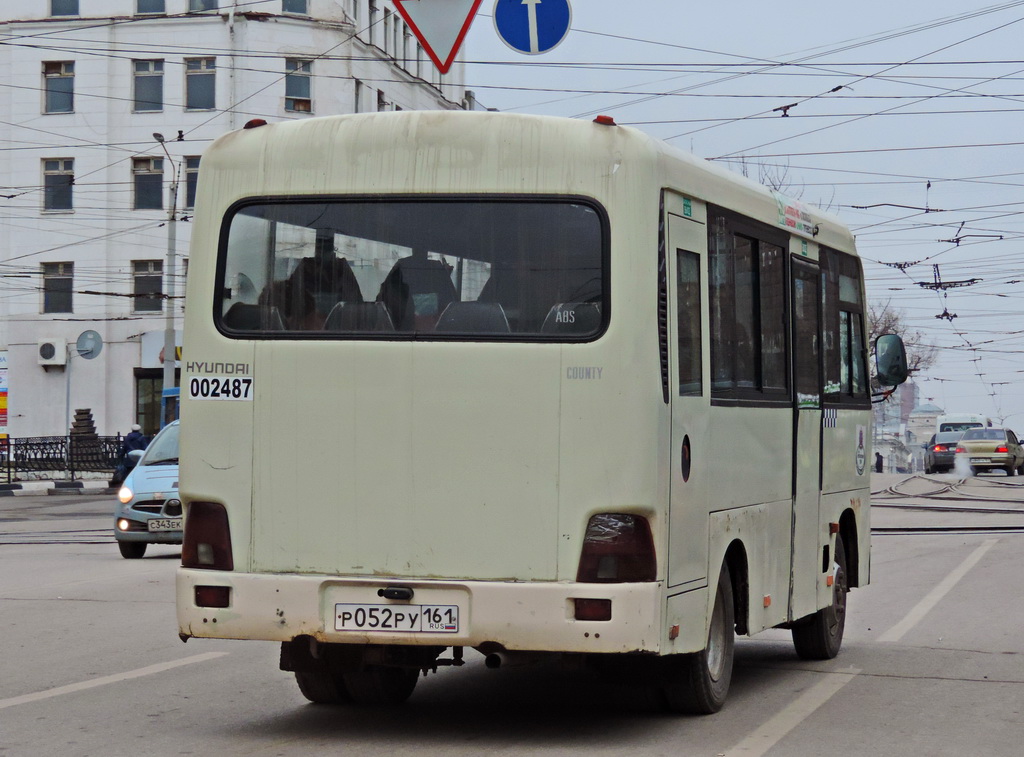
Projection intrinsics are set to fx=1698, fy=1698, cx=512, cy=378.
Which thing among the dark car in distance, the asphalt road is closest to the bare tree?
the dark car in distance

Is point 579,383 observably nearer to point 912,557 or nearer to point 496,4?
point 496,4

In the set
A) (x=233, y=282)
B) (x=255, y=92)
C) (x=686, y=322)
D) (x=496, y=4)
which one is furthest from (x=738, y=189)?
(x=255, y=92)

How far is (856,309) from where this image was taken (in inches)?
440

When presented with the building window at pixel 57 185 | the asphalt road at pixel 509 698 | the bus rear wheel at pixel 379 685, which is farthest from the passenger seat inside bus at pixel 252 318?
the building window at pixel 57 185

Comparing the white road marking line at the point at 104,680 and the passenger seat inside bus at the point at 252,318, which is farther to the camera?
the white road marking line at the point at 104,680

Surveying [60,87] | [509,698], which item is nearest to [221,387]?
[509,698]

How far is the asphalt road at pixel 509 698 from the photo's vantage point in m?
7.21

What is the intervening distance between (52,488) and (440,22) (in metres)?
30.8

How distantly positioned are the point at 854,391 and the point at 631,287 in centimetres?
440

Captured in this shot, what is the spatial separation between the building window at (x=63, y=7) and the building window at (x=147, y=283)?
839cm

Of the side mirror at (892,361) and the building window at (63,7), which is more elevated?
the building window at (63,7)

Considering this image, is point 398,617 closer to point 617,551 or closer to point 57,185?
Result: point 617,551

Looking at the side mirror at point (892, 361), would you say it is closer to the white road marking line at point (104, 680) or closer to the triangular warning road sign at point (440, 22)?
the white road marking line at point (104, 680)

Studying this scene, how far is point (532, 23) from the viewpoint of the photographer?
1547 cm
